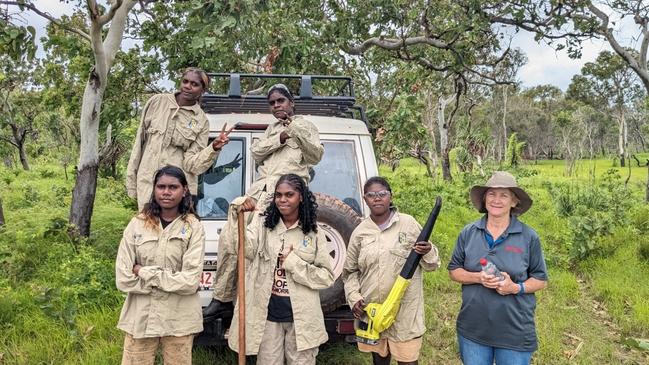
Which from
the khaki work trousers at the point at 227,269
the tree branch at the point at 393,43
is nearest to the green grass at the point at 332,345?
the khaki work trousers at the point at 227,269

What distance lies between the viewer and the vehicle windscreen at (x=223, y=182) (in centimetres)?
378

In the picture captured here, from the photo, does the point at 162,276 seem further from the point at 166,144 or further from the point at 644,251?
the point at 644,251

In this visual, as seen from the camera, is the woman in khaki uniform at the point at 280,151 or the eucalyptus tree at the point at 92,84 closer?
the woman in khaki uniform at the point at 280,151

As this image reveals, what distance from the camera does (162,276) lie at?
2.68 m

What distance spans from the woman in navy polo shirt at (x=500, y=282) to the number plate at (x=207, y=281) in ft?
4.91

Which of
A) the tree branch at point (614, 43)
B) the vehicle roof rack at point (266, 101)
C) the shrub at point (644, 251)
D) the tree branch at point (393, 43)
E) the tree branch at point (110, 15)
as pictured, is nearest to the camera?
the vehicle roof rack at point (266, 101)

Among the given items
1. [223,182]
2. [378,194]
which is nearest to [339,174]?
[223,182]

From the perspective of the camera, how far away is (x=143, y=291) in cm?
271

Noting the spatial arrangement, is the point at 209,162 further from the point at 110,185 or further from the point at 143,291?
the point at 110,185

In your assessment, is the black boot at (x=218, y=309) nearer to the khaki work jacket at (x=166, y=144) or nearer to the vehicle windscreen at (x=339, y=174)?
the khaki work jacket at (x=166, y=144)

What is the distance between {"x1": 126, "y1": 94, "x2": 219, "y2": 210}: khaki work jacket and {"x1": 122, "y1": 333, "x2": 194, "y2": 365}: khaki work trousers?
41.0 inches

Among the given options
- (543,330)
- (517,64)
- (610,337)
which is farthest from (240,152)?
(517,64)

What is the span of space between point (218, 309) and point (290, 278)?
59 centimetres

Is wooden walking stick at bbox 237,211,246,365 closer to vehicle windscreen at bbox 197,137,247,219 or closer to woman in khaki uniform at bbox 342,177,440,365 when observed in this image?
woman in khaki uniform at bbox 342,177,440,365
